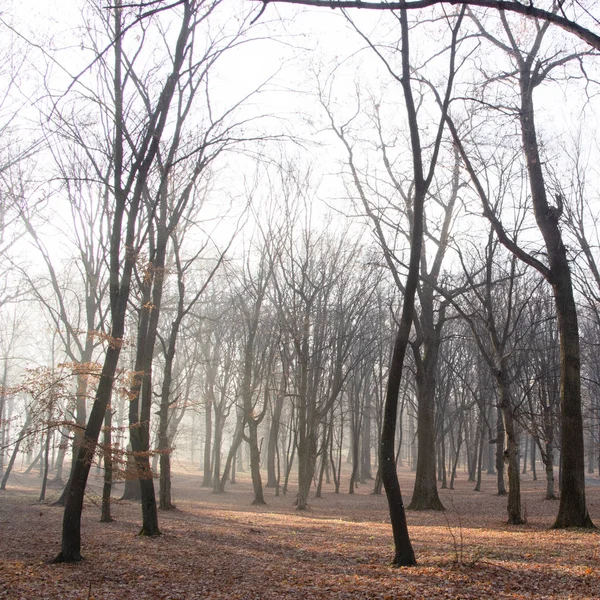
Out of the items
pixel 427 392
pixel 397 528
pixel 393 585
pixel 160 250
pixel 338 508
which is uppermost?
pixel 160 250

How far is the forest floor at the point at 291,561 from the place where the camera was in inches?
247

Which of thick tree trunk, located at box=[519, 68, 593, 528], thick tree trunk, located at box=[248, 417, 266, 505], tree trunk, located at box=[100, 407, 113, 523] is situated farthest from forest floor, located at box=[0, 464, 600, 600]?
thick tree trunk, located at box=[248, 417, 266, 505]

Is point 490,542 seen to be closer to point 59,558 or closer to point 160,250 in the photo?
point 59,558

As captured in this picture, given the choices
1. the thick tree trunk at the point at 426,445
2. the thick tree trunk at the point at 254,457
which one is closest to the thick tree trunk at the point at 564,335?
the thick tree trunk at the point at 426,445

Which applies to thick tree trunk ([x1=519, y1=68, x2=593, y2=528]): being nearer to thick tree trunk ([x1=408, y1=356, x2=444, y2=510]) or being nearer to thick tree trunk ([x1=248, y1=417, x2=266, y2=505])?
thick tree trunk ([x1=408, y1=356, x2=444, y2=510])

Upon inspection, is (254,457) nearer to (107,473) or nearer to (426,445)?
(426,445)

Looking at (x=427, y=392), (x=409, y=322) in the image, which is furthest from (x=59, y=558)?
(x=427, y=392)

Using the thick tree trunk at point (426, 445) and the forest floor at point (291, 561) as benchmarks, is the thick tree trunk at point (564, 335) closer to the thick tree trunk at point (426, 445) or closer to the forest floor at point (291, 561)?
the forest floor at point (291, 561)

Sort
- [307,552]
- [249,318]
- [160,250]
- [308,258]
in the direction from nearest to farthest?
[307,552]
[160,250]
[308,258]
[249,318]

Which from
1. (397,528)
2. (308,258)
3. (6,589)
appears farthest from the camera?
(308,258)

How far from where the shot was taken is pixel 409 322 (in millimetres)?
7656

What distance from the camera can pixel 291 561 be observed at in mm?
8445

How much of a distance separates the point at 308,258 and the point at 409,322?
11246 mm

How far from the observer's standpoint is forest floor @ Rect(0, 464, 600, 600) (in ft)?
20.6
